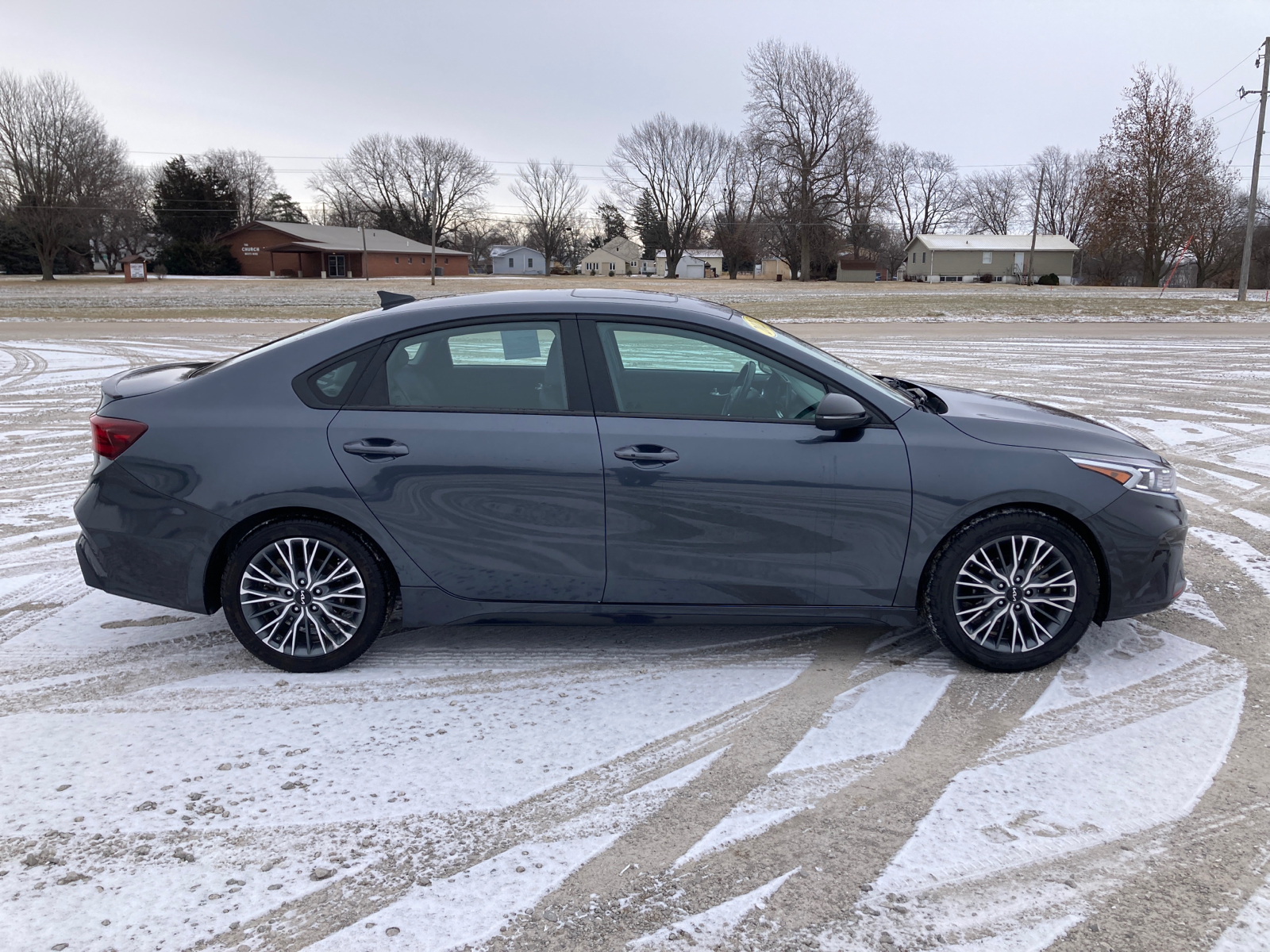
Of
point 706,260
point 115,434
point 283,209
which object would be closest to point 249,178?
point 283,209

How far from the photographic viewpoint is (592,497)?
3.71m

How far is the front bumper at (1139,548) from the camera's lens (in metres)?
3.81

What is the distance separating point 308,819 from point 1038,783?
249 centimetres

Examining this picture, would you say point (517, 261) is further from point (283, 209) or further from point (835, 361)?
point (835, 361)

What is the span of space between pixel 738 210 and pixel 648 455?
8743 centimetres

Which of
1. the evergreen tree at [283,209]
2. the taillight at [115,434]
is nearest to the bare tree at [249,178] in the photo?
the evergreen tree at [283,209]

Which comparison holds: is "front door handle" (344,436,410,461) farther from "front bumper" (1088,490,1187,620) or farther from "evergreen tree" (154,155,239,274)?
"evergreen tree" (154,155,239,274)

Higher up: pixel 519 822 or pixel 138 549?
pixel 138 549

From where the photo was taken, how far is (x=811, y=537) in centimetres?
375

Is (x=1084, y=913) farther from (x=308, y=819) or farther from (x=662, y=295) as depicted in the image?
(x=662, y=295)

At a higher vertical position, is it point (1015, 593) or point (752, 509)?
point (752, 509)

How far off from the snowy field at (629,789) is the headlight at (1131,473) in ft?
2.74

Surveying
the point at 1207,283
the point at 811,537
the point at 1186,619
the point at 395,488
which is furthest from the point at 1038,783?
the point at 1207,283

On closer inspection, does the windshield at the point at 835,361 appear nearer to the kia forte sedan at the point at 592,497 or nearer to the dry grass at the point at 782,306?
the kia forte sedan at the point at 592,497
